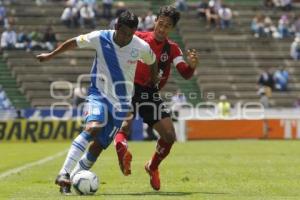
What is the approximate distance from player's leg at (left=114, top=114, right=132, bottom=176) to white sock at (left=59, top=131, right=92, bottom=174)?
2.19 feet

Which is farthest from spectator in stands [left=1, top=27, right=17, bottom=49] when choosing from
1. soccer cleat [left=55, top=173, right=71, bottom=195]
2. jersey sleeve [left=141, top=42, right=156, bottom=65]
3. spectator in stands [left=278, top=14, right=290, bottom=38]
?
soccer cleat [left=55, top=173, right=71, bottom=195]

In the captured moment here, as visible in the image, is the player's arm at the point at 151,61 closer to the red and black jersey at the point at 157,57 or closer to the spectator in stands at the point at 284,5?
the red and black jersey at the point at 157,57

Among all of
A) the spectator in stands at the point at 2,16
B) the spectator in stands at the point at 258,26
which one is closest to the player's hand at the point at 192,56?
the spectator in stands at the point at 2,16

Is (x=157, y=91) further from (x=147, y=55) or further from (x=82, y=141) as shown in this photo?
(x=82, y=141)

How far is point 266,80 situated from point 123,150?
103ft

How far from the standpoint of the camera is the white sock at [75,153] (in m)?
11.1

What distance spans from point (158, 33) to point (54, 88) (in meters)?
27.7

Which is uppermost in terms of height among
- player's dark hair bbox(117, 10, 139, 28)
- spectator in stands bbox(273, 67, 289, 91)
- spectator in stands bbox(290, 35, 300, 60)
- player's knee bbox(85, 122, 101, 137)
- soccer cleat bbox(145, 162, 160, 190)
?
player's dark hair bbox(117, 10, 139, 28)

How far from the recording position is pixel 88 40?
11.5 m

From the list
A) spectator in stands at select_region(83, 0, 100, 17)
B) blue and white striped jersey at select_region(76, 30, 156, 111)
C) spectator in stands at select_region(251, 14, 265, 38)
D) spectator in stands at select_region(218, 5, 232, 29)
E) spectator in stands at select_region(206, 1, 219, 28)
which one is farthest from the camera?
spectator in stands at select_region(251, 14, 265, 38)

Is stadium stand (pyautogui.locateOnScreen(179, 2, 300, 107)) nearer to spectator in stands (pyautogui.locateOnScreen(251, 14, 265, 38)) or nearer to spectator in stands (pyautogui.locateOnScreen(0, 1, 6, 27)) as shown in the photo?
spectator in stands (pyautogui.locateOnScreen(251, 14, 265, 38))

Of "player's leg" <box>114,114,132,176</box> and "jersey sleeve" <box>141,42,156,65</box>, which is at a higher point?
"jersey sleeve" <box>141,42,156,65</box>

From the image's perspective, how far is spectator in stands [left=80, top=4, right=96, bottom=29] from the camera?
143ft

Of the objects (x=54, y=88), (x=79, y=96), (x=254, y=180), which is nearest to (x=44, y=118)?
(x=79, y=96)
